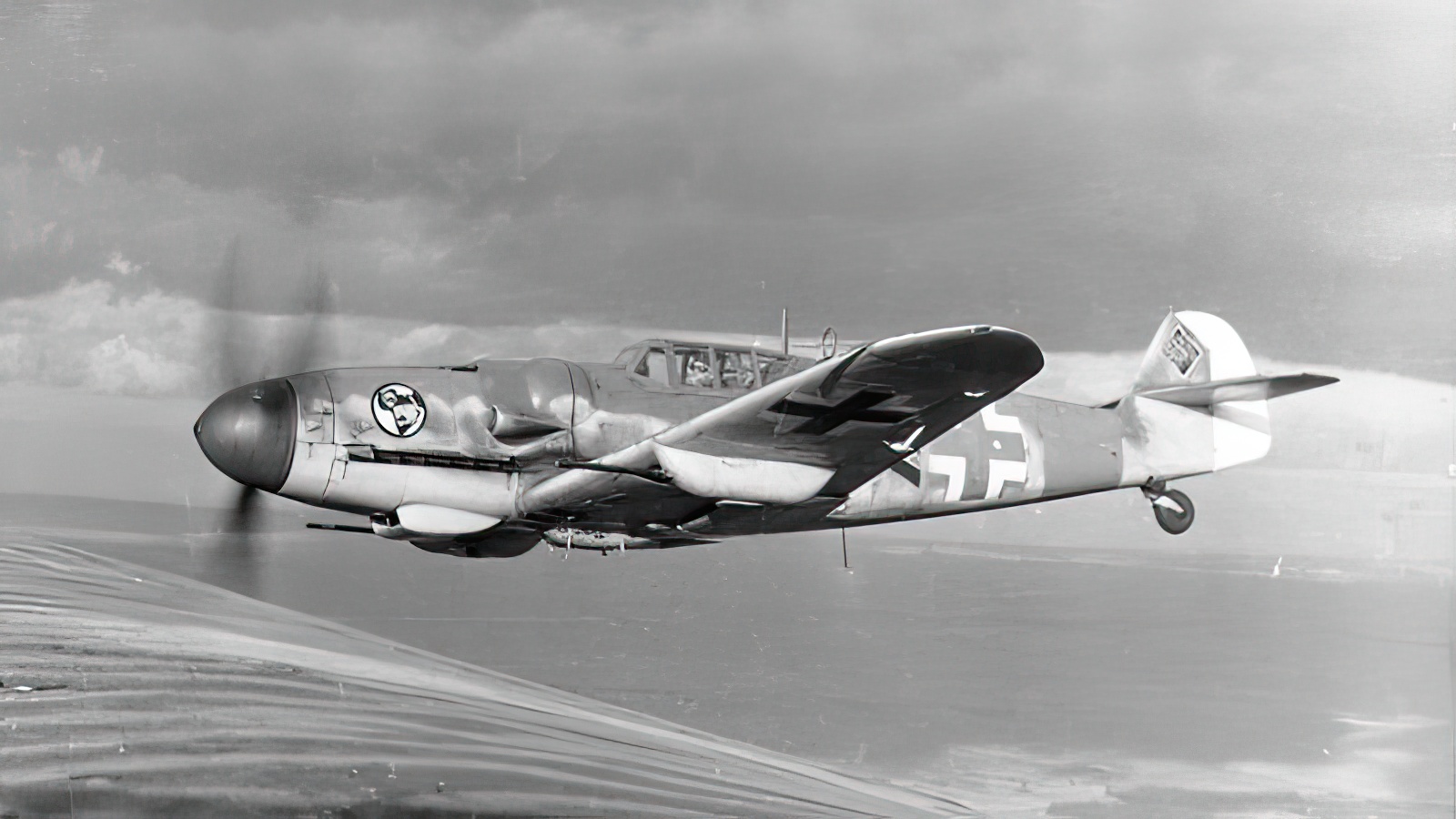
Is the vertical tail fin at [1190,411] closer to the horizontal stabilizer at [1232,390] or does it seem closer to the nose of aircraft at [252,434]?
the horizontal stabilizer at [1232,390]

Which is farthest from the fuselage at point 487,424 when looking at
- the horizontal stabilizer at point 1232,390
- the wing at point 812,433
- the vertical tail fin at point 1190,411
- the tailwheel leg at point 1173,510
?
the tailwheel leg at point 1173,510

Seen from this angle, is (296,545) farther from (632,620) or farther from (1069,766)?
(1069,766)

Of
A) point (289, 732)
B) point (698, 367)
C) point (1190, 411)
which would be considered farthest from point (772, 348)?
point (289, 732)

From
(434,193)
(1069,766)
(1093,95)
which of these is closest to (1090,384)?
(1093,95)

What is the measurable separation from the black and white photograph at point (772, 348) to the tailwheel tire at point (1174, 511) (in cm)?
Result: 5

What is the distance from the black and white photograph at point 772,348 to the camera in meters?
4.38

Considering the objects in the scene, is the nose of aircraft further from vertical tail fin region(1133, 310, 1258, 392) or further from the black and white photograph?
vertical tail fin region(1133, 310, 1258, 392)

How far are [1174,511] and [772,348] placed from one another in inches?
77.9

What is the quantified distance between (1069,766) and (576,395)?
105 inches

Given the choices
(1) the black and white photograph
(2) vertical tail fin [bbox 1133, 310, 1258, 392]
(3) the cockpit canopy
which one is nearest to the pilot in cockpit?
(3) the cockpit canopy

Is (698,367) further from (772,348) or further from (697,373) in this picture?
(772,348)

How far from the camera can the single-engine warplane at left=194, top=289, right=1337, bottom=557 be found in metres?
3.55

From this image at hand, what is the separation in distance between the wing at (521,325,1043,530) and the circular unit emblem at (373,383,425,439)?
19.7 inches

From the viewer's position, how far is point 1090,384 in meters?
4.58
